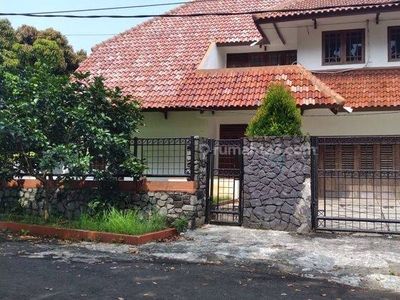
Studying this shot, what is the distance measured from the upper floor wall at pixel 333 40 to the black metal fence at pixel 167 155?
4782 millimetres

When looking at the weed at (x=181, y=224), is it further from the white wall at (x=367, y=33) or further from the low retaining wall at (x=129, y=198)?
the white wall at (x=367, y=33)

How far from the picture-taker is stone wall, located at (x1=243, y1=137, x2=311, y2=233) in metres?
8.83

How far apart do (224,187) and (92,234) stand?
3.62m

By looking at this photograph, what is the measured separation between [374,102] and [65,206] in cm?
885

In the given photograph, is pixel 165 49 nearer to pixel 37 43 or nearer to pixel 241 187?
pixel 241 187

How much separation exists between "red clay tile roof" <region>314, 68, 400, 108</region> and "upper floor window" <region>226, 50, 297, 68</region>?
202cm

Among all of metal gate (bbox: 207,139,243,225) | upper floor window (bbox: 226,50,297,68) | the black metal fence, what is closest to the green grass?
the black metal fence

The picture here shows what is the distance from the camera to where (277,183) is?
9.00 m

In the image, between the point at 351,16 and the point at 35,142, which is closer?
the point at 35,142

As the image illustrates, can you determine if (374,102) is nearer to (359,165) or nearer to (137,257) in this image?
(359,165)

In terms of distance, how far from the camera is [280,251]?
7.24m

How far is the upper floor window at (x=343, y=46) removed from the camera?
13883 mm

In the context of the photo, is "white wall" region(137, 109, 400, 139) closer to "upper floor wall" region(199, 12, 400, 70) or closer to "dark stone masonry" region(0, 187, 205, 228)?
"upper floor wall" region(199, 12, 400, 70)

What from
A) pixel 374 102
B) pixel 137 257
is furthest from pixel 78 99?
pixel 374 102
